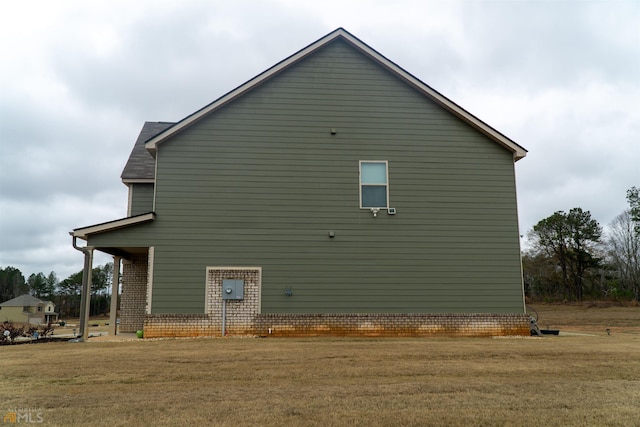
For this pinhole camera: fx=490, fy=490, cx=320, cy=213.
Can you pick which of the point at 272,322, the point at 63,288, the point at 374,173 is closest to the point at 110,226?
the point at 272,322

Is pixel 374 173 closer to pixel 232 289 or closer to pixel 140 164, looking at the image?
pixel 232 289

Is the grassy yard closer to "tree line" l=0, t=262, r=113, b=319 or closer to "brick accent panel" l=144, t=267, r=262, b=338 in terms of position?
"brick accent panel" l=144, t=267, r=262, b=338

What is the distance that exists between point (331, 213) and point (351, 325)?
3078 millimetres

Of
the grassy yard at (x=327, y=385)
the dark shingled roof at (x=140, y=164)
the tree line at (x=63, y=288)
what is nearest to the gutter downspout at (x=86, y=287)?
the grassy yard at (x=327, y=385)

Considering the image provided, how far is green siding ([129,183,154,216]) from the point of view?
15695 millimetres

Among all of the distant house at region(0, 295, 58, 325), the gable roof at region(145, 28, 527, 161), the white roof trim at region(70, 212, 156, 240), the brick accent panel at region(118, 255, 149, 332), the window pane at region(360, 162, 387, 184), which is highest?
the gable roof at region(145, 28, 527, 161)

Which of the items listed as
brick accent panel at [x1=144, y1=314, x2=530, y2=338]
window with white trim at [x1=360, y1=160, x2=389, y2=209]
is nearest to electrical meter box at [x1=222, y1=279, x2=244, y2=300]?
brick accent panel at [x1=144, y1=314, x2=530, y2=338]

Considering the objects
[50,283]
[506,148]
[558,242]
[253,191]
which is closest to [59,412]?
[253,191]

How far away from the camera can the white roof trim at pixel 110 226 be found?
41.5 ft

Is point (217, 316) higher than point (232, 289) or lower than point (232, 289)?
lower

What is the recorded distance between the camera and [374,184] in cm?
1389

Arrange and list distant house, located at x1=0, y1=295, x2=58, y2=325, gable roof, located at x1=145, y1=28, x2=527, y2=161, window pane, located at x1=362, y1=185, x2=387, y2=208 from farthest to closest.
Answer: distant house, located at x1=0, y1=295, x2=58, y2=325, gable roof, located at x1=145, y1=28, x2=527, y2=161, window pane, located at x1=362, y1=185, x2=387, y2=208

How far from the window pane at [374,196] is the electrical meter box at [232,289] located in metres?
4.05

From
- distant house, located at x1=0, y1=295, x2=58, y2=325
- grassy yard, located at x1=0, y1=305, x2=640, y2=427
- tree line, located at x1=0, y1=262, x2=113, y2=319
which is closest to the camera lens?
grassy yard, located at x1=0, y1=305, x2=640, y2=427
